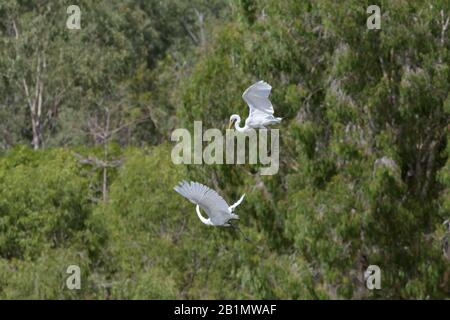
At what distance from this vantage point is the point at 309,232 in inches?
552

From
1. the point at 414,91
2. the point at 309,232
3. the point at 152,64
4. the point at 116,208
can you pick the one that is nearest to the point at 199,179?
the point at 309,232

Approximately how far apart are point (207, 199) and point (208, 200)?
1.0 inches

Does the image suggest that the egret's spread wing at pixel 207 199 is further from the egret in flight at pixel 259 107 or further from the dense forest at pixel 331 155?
the dense forest at pixel 331 155

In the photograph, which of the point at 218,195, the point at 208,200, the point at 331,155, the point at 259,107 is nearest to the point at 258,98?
the point at 259,107

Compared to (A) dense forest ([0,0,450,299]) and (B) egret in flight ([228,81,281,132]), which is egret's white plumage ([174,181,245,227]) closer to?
(B) egret in flight ([228,81,281,132])

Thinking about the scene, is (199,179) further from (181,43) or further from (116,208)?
(181,43)

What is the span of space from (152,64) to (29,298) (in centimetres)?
2219

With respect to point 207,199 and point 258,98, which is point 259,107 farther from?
point 207,199

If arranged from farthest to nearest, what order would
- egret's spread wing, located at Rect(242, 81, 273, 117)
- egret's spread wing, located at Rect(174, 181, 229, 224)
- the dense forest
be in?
1. the dense forest
2. egret's spread wing, located at Rect(242, 81, 273, 117)
3. egret's spread wing, located at Rect(174, 181, 229, 224)

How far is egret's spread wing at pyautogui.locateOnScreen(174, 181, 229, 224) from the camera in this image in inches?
356

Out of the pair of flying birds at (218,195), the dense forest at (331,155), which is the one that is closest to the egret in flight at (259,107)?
the pair of flying birds at (218,195)

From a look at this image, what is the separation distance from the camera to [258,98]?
10.4m

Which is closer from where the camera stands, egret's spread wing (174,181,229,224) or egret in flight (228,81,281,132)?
egret's spread wing (174,181,229,224)

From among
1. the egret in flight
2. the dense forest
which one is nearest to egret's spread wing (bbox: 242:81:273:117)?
the egret in flight
